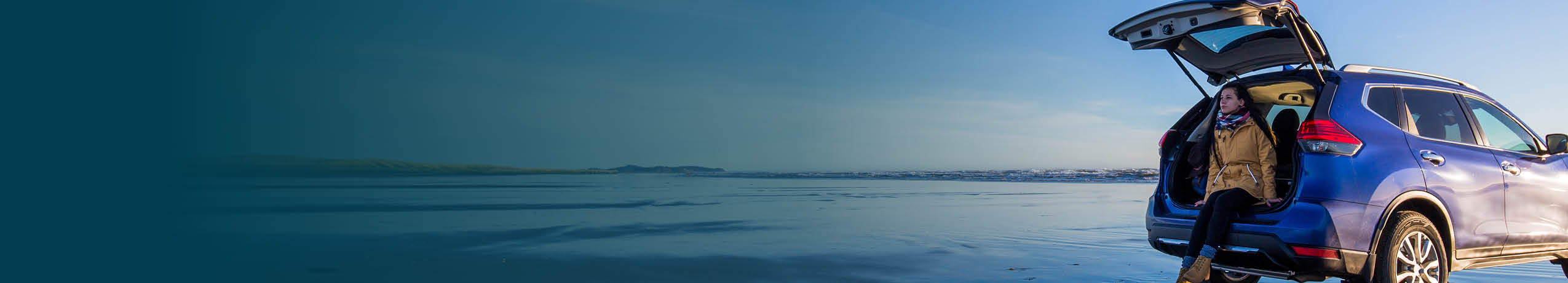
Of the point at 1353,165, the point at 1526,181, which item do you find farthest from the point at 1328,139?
the point at 1526,181

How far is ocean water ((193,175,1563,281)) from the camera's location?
672 cm

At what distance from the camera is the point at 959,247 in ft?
27.8

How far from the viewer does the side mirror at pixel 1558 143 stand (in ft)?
17.6

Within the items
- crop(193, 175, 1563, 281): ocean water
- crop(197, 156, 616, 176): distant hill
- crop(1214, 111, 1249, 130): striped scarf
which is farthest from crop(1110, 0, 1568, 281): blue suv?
crop(197, 156, 616, 176): distant hill

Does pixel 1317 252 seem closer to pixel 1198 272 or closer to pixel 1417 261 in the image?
pixel 1198 272

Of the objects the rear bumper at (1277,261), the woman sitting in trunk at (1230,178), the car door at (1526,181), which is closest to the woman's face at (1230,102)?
the woman sitting in trunk at (1230,178)

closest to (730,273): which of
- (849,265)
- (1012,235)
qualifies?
(849,265)

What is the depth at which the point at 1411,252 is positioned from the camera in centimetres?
470

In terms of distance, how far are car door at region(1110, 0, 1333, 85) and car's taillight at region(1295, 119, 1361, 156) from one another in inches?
15.8

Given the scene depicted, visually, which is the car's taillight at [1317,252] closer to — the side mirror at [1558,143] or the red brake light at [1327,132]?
the red brake light at [1327,132]

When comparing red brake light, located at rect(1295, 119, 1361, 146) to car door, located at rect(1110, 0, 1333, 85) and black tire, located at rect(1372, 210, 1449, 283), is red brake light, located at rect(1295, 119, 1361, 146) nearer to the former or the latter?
car door, located at rect(1110, 0, 1333, 85)

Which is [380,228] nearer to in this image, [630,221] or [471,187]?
[630,221]

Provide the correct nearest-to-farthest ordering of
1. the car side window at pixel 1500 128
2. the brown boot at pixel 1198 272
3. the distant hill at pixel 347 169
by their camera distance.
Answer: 1. the brown boot at pixel 1198 272
2. the car side window at pixel 1500 128
3. the distant hill at pixel 347 169

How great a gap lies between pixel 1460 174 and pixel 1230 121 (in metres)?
1.24
